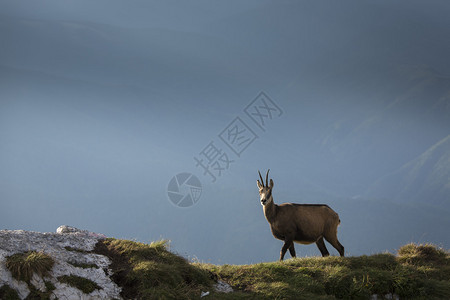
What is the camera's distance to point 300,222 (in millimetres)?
16938

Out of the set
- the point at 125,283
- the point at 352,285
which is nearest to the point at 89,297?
the point at 125,283

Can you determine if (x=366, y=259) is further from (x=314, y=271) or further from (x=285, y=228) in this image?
(x=285, y=228)

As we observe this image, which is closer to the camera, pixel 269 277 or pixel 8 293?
pixel 8 293

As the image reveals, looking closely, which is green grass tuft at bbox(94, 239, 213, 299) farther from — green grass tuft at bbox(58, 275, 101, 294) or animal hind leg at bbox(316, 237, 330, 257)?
animal hind leg at bbox(316, 237, 330, 257)

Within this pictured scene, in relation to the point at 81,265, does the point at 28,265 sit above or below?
below

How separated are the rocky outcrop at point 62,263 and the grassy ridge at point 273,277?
31cm

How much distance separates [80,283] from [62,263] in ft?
2.34

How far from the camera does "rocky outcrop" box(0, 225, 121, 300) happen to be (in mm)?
8967

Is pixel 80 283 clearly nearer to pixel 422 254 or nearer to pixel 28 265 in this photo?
pixel 28 265

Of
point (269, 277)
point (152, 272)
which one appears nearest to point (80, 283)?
point (152, 272)

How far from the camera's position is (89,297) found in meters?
9.27

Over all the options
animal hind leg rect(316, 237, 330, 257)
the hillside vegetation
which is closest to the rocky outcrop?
the hillside vegetation

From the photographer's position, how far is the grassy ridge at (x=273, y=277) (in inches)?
391

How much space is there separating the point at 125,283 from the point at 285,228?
27.3 feet
